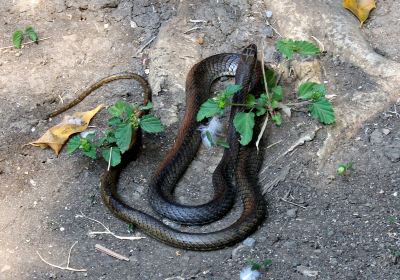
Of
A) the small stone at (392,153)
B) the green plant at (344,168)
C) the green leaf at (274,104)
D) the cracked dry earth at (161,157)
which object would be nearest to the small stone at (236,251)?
the cracked dry earth at (161,157)

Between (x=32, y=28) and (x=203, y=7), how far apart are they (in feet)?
6.14

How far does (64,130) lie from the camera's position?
22.0ft

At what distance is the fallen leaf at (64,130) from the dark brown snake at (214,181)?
1.16 feet

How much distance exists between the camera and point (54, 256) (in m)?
5.69

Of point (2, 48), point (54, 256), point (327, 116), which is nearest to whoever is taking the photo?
point (54, 256)

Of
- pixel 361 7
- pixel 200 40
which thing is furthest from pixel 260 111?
pixel 361 7

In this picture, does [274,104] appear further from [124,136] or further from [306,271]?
[306,271]

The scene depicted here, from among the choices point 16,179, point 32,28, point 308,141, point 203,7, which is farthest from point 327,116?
point 32,28

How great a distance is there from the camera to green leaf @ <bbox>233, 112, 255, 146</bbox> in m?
6.00

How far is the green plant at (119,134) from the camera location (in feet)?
20.2

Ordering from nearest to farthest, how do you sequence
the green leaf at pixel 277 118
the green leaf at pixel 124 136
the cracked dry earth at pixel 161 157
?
the cracked dry earth at pixel 161 157
the green leaf at pixel 124 136
the green leaf at pixel 277 118

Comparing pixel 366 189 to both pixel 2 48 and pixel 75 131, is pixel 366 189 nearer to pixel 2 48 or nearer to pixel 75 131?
pixel 75 131

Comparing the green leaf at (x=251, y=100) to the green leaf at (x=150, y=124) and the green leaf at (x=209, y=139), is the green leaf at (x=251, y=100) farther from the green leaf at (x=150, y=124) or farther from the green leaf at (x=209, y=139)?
the green leaf at (x=150, y=124)

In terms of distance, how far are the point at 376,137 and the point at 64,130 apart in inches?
113
